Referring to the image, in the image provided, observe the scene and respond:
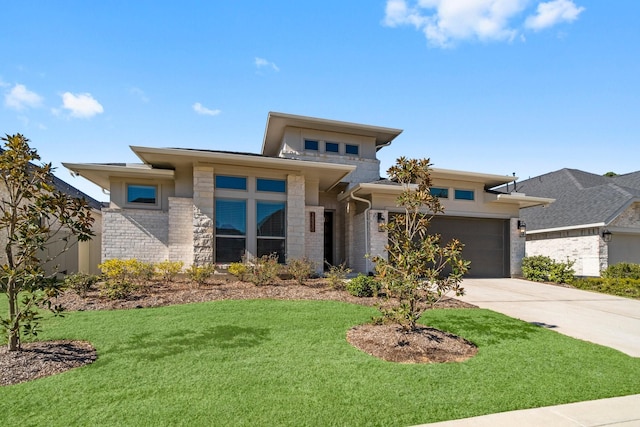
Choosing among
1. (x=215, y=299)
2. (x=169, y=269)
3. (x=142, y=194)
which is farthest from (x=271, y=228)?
(x=142, y=194)

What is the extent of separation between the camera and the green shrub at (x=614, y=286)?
11.0 metres

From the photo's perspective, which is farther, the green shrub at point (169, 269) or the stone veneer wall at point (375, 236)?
the stone veneer wall at point (375, 236)

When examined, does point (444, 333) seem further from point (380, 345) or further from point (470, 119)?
point (470, 119)

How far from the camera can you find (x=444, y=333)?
18.2 ft

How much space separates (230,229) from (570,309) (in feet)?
31.8

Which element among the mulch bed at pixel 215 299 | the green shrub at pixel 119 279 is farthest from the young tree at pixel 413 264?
the green shrub at pixel 119 279

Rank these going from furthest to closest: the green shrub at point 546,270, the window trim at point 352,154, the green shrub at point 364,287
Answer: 1. the window trim at point 352,154
2. the green shrub at point 546,270
3. the green shrub at point 364,287

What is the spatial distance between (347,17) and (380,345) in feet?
26.0

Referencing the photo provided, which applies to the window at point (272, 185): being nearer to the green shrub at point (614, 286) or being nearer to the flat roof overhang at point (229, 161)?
the flat roof overhang at point (229, 161)

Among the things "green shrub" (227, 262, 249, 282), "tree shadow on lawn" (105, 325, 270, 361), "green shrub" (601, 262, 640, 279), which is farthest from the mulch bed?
"green shrub" (601, 262, 640, 279)

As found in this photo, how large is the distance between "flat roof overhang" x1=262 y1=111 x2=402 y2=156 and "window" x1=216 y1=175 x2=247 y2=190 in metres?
3.65

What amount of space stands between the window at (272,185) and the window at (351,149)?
4382mm

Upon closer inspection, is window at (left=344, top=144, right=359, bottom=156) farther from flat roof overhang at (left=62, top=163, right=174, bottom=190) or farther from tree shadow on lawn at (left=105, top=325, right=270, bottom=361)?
tree shadow on lawn at (left=105, top=325, right=270, bottom=361)

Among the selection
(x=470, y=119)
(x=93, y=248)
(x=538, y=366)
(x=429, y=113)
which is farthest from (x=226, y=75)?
(x=93, y=248)
